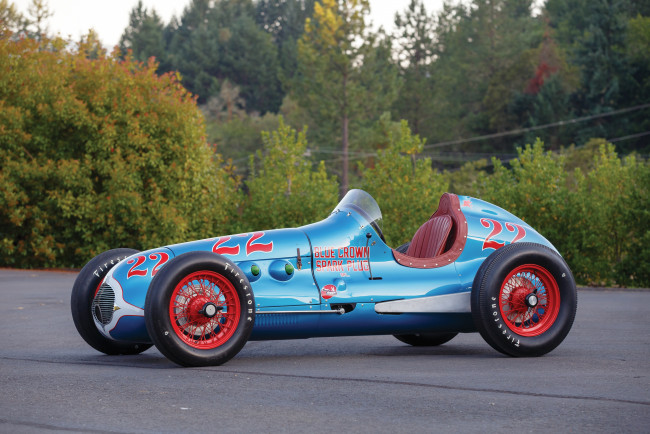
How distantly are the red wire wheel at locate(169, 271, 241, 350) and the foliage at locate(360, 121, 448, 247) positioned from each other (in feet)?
48.4

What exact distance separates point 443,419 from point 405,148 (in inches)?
790

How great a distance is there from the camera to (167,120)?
24.8 metres

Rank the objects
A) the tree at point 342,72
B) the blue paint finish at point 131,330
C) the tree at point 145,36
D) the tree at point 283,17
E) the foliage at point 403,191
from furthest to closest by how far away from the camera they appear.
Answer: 1. the tree at point 283,17
2. the tree at point 145,36
3. the tree at point 342,72
4. the foliage at point 403,191
5. the blue paint finish at point 131,330

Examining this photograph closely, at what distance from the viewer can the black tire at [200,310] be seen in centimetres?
736

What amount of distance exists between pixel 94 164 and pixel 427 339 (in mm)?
16530

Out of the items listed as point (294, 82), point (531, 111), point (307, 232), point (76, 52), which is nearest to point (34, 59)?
point (76, 52)

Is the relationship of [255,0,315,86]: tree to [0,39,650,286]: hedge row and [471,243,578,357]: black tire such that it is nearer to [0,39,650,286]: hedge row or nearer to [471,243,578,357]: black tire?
[0,39,650,286]: hedge row

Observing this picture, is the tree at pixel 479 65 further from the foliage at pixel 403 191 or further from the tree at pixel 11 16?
the foliage at pixel 403 191

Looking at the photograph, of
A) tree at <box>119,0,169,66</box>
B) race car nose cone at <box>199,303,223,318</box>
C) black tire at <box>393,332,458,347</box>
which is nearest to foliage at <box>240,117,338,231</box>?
black tire at <box>393,332,458,347</box>

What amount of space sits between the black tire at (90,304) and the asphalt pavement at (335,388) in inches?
6.1

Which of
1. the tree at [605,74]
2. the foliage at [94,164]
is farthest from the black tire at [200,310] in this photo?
the tree at [605,74]

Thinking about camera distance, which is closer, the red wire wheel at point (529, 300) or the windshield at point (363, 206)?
the red wire wheel at point (529, 300)

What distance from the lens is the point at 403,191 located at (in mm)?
23203

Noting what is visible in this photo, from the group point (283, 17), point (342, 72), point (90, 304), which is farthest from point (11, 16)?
point (283, 17)
